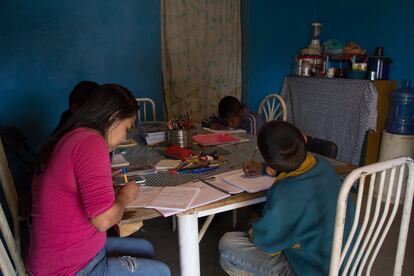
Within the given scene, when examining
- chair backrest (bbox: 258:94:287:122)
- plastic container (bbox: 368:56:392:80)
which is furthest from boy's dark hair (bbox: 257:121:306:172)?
plastic container (bbox: 368:56:392:80)

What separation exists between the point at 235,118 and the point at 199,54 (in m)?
1.37

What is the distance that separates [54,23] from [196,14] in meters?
1.38

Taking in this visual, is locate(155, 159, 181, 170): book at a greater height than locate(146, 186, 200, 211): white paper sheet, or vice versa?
locate(155, 159, 181, 170): book

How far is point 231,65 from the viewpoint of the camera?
3.83 metres

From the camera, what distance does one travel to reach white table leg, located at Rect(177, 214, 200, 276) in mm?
1156

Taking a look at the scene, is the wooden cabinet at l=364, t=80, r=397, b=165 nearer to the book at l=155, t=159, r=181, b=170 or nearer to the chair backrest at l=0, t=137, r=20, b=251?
the book at l=155, t=159, r=181, b=170

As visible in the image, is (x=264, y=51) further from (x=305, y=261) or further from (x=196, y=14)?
(x=305, y=261)

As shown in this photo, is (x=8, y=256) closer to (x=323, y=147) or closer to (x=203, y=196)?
(x=203, y=196)

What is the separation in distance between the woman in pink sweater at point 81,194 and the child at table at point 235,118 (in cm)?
142

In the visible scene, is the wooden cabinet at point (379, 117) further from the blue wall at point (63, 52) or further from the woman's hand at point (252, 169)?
the blue wall at point (63, 52)

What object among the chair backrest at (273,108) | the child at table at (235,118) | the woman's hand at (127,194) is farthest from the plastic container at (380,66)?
the woman's hand at (127,194)

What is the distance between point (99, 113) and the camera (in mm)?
1053

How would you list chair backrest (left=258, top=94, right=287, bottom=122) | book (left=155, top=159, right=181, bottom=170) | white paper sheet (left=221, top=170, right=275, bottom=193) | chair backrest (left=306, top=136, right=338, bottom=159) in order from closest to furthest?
white paper sheet (left=221, top=170, right=275, bottom=193) < book (left=155, top=159, right=181, bottom=170) < chair backrest (left=306, top=136, right=338, bottom=159) < chair backrest (left=258, top=94, right=287, bottom=122)

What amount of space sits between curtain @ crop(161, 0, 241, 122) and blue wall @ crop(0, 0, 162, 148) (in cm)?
16
